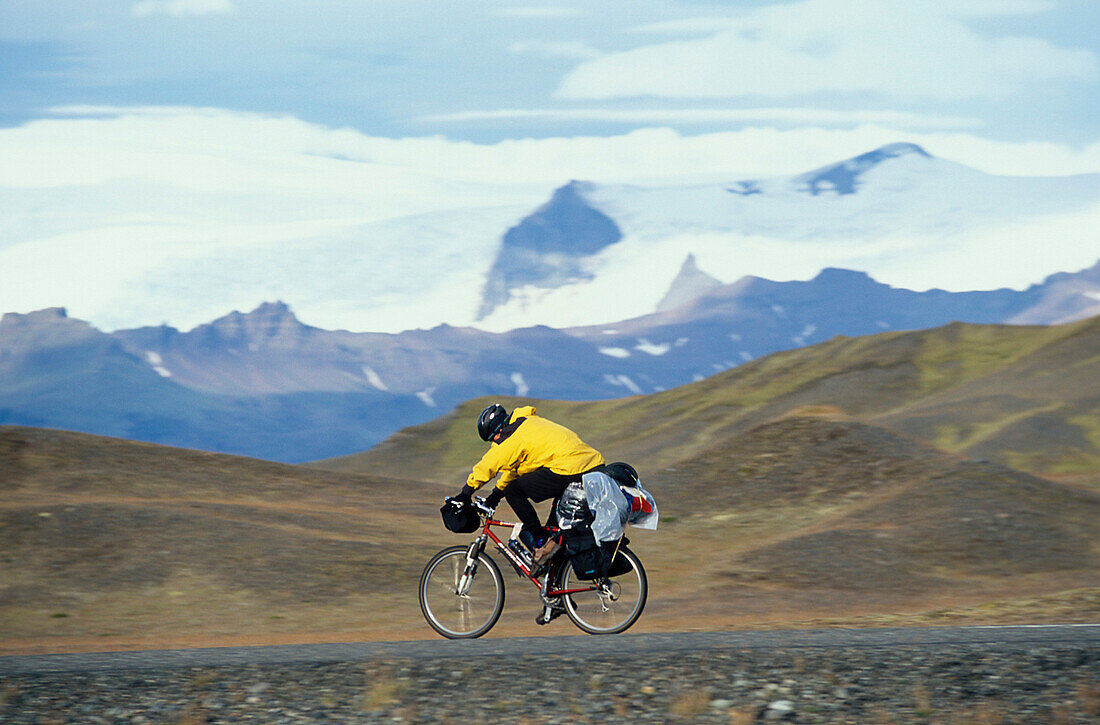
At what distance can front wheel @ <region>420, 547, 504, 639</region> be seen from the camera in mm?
12031

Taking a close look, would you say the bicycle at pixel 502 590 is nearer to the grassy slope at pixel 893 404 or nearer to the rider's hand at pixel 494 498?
the rider's hand at pixel 494 498

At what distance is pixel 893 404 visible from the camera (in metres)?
119

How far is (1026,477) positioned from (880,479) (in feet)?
11.4

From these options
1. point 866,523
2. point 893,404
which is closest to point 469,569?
point 866,523

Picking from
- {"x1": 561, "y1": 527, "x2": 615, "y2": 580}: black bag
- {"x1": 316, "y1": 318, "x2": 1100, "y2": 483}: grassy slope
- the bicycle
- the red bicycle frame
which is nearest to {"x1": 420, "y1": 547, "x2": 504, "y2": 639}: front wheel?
the bicycle

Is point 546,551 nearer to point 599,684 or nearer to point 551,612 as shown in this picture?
point 551,612

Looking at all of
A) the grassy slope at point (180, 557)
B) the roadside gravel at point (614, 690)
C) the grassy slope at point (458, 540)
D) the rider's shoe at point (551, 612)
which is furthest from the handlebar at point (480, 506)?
the grassy slope at point (180, 557)

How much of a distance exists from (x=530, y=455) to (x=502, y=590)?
1510 millimetres

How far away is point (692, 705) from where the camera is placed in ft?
29.5

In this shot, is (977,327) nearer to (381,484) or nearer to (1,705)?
(381,484)

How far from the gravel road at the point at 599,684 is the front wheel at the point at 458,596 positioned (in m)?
1.35

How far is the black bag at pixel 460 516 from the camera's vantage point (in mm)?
11523

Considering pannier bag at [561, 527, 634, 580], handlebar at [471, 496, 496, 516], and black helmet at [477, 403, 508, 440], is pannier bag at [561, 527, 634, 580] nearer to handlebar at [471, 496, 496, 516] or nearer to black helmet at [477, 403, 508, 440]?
handlebar at [471, 496, 496, 516]

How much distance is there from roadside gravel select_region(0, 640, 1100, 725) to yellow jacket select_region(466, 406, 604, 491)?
6.23ft
